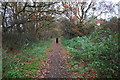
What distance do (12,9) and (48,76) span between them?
5624 millimetres

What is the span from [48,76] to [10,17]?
522 centimetres

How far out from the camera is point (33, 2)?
201 inches

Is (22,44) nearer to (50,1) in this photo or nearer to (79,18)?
(50,1)

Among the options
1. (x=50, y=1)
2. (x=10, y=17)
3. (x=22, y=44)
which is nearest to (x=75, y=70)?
(x=50, y=1)

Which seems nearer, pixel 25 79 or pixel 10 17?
pixel 25 79

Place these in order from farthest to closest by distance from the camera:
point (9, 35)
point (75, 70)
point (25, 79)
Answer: point (9, 35) → point (75, 70) → point (25, 79)

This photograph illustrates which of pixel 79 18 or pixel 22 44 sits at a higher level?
pixel 79 18

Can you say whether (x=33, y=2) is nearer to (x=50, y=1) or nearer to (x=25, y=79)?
(x=50, y=1)

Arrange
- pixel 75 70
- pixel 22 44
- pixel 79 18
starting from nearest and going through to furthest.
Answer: pixel 75 70
pixel 22 44
pixel 79 18

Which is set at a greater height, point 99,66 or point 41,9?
point 41,9

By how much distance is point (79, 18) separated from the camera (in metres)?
13.9

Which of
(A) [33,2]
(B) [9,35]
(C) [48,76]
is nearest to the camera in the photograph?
(C) [48,76]

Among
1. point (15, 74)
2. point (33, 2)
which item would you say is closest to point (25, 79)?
point (15, 74)

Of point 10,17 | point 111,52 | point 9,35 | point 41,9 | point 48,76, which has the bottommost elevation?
point 48,76
